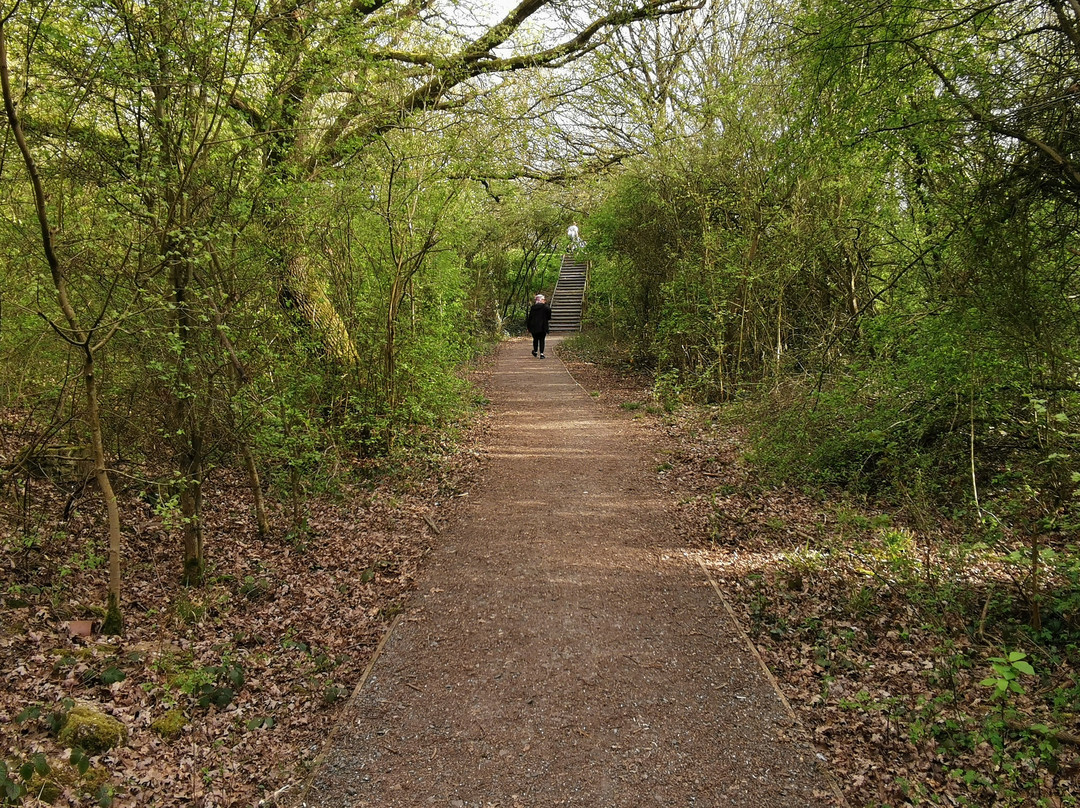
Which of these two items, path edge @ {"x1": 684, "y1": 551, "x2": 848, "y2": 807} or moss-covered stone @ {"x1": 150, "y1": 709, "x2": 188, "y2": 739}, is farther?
moss-covered stone @ {"x1": 150, "y1": 709, "x2": 188, "y2": 739}

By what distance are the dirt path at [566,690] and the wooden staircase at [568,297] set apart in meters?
23.2

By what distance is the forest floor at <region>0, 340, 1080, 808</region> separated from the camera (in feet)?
9.77

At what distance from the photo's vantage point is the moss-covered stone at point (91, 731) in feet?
9.89

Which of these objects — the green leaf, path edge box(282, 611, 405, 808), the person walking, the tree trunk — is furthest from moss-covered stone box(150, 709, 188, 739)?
the person walking

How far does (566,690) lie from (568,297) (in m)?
27.9

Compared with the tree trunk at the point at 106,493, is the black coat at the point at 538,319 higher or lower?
higher

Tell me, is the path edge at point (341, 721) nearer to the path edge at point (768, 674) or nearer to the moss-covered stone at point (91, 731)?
the moss-covered stone at point (91, 731)

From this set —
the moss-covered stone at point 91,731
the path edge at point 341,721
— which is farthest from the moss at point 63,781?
the path edge at point 341,721

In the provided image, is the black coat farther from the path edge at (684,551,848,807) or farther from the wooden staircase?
the path edge at (684,551,848,807)

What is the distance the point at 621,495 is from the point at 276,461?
3894mm

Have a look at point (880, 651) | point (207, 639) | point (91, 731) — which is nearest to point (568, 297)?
point (207, 639)

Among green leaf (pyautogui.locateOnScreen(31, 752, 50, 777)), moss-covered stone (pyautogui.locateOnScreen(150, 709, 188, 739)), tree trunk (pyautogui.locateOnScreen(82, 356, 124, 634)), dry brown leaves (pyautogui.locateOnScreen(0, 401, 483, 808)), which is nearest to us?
green leaf (pyautogui.locateOnScreen(31, 752, 50, 777))

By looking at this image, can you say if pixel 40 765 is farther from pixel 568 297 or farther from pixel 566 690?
pixel 568 297

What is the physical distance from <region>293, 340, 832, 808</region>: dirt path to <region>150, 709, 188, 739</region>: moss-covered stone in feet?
2.85
